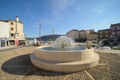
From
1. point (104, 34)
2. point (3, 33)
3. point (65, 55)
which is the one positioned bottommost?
point (65, 55)

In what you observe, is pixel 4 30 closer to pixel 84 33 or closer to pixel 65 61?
pixel 65 61

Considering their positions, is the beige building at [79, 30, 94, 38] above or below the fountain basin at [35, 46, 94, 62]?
above

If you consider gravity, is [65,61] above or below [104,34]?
below

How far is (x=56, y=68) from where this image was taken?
A: 658 centimetres

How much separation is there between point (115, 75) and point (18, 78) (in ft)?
20.8

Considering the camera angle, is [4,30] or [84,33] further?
[84,33]

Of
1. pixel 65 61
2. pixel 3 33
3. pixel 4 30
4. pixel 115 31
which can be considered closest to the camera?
pixel 65 61

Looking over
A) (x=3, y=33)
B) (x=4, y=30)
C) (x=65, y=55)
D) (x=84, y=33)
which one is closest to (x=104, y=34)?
(x=84, y=33)

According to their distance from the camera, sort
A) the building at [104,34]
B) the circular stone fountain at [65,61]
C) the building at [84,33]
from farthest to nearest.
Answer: the building at [84,33]
the building at [104,34]
the circular stone fountain at [65,61]

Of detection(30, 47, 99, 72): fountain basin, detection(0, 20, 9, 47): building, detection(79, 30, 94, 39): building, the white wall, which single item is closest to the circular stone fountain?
detection(30, 47, 99, 72): fountain basin

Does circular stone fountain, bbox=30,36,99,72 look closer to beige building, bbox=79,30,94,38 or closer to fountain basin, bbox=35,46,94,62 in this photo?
fountain basin, bbox=35,46,94,62

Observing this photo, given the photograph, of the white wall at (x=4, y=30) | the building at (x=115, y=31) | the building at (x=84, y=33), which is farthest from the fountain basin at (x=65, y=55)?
the building at (x=84, y=33)

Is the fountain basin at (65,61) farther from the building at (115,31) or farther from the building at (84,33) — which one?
the building at (84,33)

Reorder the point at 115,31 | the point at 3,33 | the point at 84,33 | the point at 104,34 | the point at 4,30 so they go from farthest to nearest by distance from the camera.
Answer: the point at 84,33
the point at 104,34
the point at 115,31
the point at 4,30
the point at 3,33
